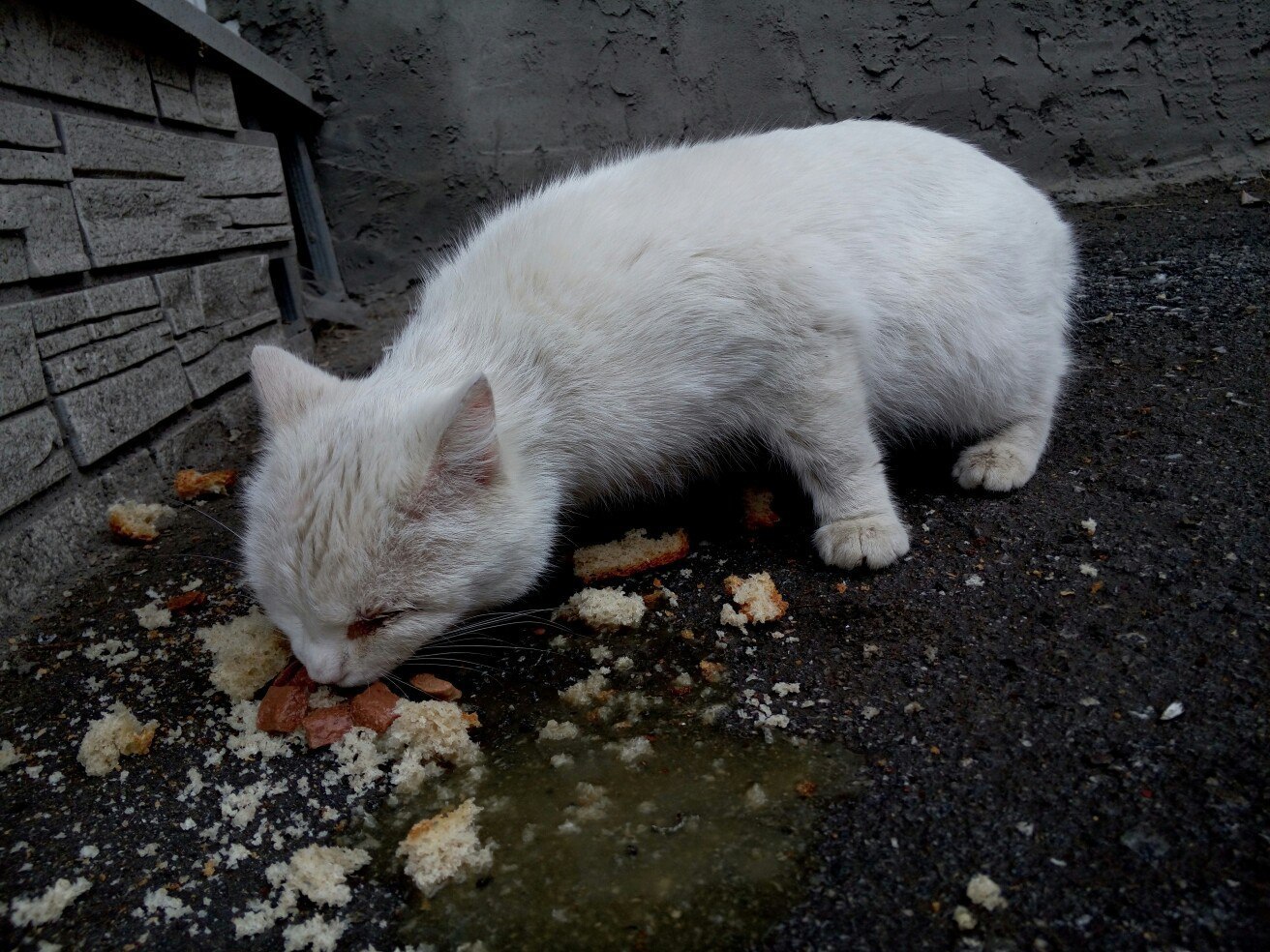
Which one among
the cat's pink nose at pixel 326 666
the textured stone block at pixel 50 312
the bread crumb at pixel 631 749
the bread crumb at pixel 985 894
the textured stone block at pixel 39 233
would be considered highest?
the textured stone block at pixel 39 233

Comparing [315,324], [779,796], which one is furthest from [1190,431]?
[315,324]

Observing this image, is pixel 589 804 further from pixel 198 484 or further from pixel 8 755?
pixel 198 484

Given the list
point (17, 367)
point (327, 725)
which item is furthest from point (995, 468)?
point (17, 367)

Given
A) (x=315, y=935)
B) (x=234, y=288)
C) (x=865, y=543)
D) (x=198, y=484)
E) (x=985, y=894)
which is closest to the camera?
(x=985, y=894)

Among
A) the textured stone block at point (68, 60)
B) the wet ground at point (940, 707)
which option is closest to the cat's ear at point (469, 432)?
the wet ground at point (940, 707)

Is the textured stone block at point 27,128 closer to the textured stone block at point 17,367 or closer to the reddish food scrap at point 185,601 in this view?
the textured stone block at point 17,367

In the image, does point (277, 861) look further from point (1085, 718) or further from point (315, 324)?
point (315, 324)
